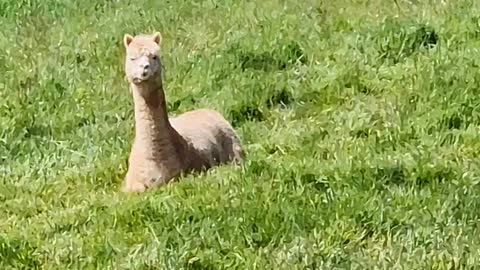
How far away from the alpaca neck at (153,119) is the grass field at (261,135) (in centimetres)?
29

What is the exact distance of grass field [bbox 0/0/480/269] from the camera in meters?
5.74

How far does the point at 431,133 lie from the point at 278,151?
0.91 meters

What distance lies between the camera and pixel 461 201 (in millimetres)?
6016

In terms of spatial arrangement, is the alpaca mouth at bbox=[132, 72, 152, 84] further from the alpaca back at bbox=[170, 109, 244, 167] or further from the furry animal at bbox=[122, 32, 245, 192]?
the alpaca back at bbox=[170, 109, 244, 167]

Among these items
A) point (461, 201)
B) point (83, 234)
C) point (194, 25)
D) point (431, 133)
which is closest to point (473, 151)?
point (431, 133)

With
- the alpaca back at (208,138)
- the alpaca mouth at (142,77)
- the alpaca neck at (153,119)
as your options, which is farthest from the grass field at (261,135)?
the alpaca mouth at (142,77)

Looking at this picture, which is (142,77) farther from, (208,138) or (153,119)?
(208,138)

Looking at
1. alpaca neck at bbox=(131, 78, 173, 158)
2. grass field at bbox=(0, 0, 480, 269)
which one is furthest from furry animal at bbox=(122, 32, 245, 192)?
grass field at bbox=(0, 0, 480, 269)

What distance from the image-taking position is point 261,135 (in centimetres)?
798

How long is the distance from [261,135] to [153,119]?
4.33 ft

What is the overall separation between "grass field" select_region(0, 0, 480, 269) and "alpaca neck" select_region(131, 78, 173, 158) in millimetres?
289

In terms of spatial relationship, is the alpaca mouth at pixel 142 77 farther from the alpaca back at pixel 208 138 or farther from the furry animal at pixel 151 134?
the alpaca back at pixel 208 138

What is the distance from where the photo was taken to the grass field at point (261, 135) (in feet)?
18.8

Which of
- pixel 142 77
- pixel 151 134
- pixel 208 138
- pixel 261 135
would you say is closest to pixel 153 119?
pixel 151 134
